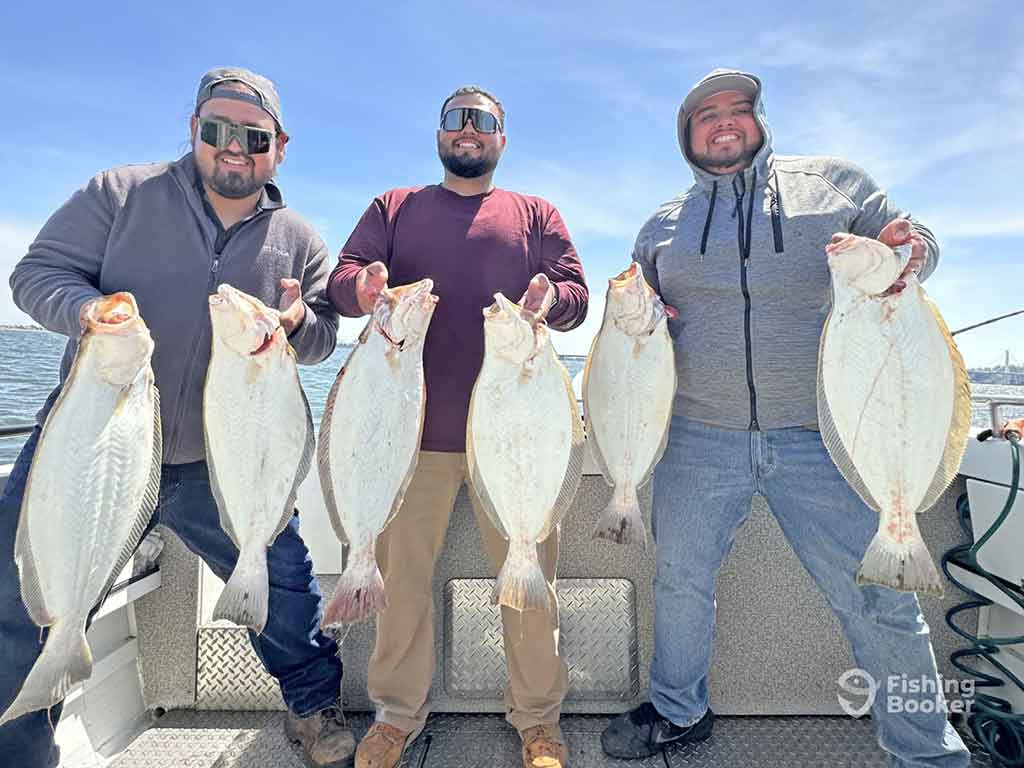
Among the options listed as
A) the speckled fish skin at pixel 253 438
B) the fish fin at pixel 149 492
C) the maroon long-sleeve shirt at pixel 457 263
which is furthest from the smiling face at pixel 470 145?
the fish fin at pixel 149 492

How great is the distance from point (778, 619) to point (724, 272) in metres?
1.92

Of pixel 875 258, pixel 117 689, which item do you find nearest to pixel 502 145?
pixel 875 258

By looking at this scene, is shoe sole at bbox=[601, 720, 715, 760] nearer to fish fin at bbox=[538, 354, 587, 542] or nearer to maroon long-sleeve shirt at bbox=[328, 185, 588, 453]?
fish fin at bbox=[538, 354, 587, 542]

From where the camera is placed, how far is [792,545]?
2811 millimetres

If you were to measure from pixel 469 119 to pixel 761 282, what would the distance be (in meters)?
1.60

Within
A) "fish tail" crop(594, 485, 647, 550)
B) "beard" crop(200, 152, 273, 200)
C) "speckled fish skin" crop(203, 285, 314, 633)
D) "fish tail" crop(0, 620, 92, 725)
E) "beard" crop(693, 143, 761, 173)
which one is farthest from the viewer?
"beard" crop(693, 143, 761, 173)

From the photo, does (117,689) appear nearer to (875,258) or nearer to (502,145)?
(502,145)

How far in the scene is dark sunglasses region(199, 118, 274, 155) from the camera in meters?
2.66

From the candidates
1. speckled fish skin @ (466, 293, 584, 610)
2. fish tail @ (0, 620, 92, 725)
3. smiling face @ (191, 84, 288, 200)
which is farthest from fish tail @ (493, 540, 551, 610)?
smiling face @ (191, 84, 288, 200)

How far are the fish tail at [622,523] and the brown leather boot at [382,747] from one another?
1307mm

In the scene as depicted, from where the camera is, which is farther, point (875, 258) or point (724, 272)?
point (724, 272)

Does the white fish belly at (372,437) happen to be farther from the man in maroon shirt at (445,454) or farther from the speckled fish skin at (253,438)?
the man in maroon shirt at (445,454)

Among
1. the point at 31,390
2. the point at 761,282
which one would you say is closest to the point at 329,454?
the point at 761,282

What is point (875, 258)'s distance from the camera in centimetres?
232
